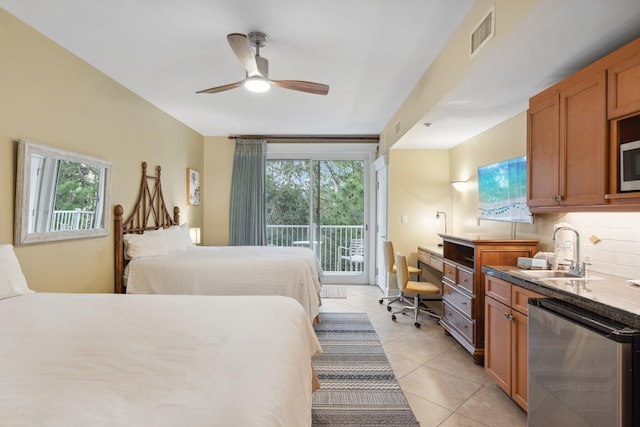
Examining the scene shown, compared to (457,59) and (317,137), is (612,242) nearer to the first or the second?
(457,59)

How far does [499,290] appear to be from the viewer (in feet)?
7.93

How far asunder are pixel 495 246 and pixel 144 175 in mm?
3761

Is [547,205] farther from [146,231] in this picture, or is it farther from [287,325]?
[146,231]

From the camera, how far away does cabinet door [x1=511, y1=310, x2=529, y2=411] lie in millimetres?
2121

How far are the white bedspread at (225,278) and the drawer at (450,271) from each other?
4.55 ft

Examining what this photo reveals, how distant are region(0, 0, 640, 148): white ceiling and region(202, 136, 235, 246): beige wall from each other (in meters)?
1.99

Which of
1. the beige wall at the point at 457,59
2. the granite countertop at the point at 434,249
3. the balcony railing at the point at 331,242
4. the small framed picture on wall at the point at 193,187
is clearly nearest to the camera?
the beige wall at the point at 457,59

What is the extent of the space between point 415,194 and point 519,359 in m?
3.04

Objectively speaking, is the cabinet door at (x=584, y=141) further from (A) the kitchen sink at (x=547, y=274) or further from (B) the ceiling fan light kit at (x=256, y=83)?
(B) the ceiling fan light kit at (x=256, y=83)

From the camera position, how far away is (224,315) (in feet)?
5.61

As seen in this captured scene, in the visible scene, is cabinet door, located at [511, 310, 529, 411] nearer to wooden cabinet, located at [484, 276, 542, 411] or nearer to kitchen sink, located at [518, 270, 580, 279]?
wooden cabinet, located at [484, 276, 542, 411]

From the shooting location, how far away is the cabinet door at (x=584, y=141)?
178cm

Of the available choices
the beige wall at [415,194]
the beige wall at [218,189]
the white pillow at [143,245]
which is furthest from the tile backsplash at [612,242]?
the beige wall at [218,189]

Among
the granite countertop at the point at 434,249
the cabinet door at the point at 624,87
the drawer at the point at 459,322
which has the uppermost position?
the cabinet door at the point at 624,87
